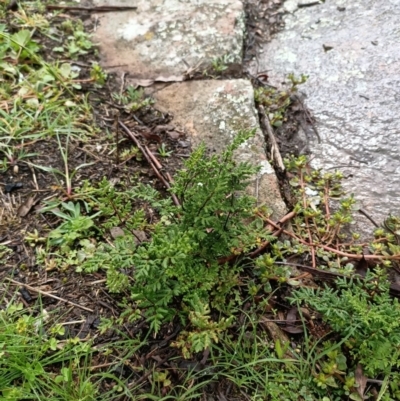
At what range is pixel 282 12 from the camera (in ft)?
9.82

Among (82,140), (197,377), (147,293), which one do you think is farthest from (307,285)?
(82,140)

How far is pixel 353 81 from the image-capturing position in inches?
101

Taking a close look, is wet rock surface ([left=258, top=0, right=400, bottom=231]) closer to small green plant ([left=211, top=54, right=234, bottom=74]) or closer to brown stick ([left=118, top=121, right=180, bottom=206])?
small green plant ([left=211, top=54, right=234, bottom=74])

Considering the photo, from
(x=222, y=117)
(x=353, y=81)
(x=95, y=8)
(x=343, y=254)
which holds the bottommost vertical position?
(x=343, y=254)

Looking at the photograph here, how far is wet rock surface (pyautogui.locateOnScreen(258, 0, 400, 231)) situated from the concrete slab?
0.28 metres

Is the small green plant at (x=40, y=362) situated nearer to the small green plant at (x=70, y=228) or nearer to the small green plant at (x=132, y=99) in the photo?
the small green plant at (x=70, y=228)

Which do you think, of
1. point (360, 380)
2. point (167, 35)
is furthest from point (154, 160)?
point (360, 380)

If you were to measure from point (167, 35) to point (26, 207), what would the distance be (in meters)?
1.33

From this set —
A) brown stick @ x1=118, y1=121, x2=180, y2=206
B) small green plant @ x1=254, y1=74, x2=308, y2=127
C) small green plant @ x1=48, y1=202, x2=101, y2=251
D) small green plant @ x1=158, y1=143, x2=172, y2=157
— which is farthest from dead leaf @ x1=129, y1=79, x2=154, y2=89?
small green plant @ x1=48, y1=202, x2=101, y2=251

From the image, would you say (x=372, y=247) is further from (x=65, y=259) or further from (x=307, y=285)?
(x=65, y=259)

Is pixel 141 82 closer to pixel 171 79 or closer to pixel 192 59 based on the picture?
pixel 171 79

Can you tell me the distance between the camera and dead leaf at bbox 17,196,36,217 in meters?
2.09

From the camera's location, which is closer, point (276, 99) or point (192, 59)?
point (276, 99)

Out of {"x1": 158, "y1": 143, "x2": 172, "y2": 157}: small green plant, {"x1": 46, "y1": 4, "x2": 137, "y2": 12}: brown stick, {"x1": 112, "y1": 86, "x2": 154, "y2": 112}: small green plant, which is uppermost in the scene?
{"x1": 46, "y1": 4, "x2": 137, "y2": 12}: brown stick
